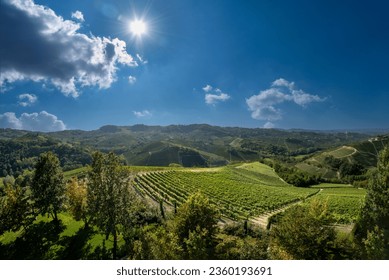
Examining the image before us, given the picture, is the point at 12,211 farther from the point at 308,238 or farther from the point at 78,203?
the point at 308,238

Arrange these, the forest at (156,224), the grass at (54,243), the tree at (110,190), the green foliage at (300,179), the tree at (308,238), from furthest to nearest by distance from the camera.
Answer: the green foliage at (300,179) → the grass at (54,243) → the tree at (110,190) → the tree at (308,238) → the forest at (156,224)

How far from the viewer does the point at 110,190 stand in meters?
28.4

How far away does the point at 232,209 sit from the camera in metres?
57.1

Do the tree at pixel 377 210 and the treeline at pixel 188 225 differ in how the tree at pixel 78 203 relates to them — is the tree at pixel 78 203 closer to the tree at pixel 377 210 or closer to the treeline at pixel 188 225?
the treeline at pixel 188 225

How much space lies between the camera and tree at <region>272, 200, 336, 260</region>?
2369cm

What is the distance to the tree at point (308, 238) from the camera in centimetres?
2369

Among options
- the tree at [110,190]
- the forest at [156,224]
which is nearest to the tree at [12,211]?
the forest at [156,224]

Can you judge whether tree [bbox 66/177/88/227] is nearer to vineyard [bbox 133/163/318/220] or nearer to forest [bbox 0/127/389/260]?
forest [bbox 0/127/389/260]

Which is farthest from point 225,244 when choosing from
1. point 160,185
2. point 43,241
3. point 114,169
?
point 160,185

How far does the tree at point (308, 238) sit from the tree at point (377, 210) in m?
Result: 3.08

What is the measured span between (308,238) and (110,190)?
20.2 m

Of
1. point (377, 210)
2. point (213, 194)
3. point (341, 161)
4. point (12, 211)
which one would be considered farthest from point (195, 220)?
point (341, 161)

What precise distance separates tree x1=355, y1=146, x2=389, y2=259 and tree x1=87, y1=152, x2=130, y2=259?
2319 centimetres

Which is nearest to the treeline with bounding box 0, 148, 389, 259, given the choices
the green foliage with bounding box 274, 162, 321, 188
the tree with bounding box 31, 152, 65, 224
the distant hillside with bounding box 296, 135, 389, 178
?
the tree with bounding box 31, 152, 65, 224
